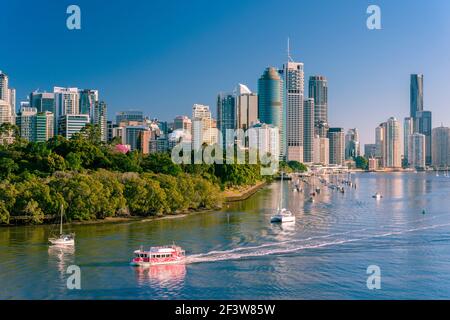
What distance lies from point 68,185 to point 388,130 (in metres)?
127

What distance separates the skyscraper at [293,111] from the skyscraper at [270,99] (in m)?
4.55

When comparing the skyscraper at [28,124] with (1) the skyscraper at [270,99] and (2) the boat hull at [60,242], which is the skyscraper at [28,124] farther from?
(2) the boat hull at [60,242]

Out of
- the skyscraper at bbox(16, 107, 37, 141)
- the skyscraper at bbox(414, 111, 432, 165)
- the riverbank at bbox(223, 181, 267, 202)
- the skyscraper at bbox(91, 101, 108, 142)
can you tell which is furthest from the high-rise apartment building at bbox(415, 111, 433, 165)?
the riverbank at bbox(223, 181, 267, 202)

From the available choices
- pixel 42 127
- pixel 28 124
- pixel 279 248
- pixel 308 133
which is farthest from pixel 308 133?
pixel 279 248

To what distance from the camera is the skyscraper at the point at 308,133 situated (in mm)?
125000

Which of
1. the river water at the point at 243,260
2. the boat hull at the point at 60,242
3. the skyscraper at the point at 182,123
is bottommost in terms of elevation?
the river water at the point at 243,260

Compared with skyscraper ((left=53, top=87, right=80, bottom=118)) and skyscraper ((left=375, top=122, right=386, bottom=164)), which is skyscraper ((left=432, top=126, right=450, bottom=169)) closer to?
skyscraper ((left=375, top=122, right=386, bottom=164))

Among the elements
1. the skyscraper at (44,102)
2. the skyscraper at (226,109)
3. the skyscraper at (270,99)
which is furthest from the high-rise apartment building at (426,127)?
the skyscraper at (44,102)

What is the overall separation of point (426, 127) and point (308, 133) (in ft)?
119

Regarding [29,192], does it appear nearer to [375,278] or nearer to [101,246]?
[101,246]

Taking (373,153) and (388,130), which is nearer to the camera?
(388,130)

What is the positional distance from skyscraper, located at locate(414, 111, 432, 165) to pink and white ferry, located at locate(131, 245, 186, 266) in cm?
13542

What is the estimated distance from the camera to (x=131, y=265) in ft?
46.6
